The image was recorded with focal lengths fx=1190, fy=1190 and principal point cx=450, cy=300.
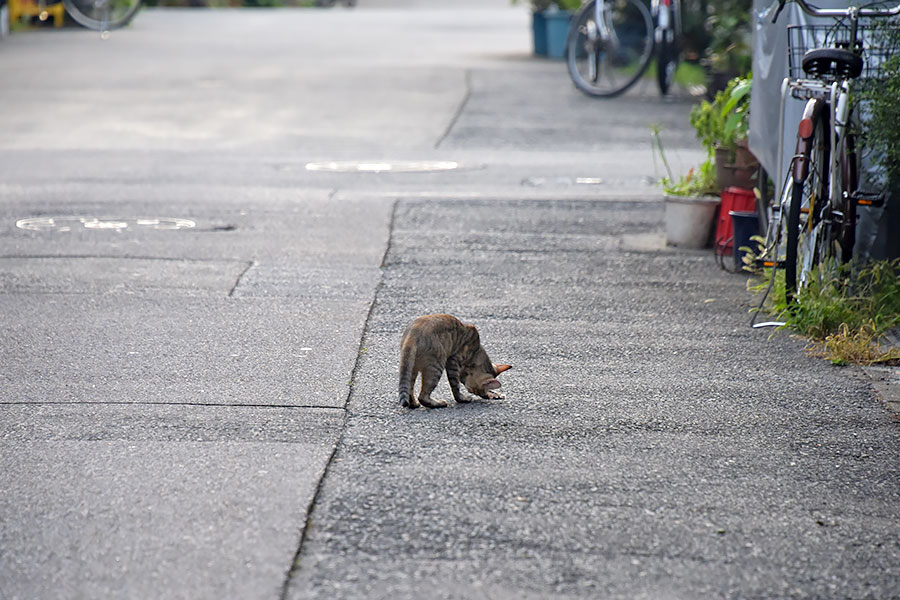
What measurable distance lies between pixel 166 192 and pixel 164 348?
15.6 ft

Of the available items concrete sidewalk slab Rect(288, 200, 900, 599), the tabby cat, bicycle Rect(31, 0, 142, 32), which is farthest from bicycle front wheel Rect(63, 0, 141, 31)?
the tabby cat

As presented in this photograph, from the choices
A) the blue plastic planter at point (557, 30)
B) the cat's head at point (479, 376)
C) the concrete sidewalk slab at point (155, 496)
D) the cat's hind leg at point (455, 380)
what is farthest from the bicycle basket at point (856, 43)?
the blue plastic planter at point (557, 30)

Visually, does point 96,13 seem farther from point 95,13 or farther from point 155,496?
point 155,496

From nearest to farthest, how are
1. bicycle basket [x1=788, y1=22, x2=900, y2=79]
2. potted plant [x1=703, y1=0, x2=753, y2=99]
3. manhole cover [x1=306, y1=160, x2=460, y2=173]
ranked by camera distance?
1. bicycle basket [x1=788, y1=22, x2=900, y2=79]
2. manhole cover [x1=306, y1=160, x2=460, y2=173]
3. potted plant [x1=703, y1=0, x2=753, y2=99]

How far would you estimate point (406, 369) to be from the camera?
16.7 feet

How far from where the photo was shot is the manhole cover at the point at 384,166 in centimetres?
1194

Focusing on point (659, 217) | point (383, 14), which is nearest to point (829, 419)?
point (659, 217)

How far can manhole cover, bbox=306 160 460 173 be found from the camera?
1194 centimetres

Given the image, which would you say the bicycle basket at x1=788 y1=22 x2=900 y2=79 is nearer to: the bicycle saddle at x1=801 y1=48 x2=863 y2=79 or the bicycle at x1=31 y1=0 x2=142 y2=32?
the bicycle saddle at x1=801 y1=48 x2=863 y2=79

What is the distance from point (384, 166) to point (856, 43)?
6382 mm

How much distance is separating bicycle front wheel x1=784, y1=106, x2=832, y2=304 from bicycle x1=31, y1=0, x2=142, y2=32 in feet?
71.8

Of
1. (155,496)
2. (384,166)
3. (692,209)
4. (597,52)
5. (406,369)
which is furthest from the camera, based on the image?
(597,52)

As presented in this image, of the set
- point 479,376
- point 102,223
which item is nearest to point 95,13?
point 102,223

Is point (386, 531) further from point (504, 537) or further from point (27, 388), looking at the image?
point (27, 388)
